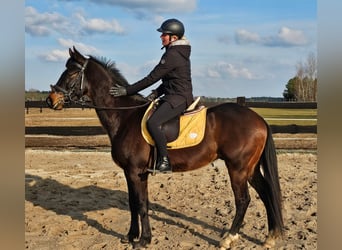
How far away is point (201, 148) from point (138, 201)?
101cm

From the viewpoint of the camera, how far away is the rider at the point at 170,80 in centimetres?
450

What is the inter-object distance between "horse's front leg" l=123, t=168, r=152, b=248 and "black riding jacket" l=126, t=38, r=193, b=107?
98cm

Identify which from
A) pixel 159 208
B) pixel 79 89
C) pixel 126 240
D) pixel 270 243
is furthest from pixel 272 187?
pixel 79 89

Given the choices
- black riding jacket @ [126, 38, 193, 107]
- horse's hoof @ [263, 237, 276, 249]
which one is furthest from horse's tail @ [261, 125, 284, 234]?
black riding jacket @ [126, 38, 193, 107]

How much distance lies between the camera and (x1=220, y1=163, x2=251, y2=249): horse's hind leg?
4.64 meters

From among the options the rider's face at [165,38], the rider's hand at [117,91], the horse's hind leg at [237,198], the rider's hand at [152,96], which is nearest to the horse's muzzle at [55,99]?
the rider's hand at [117,91]

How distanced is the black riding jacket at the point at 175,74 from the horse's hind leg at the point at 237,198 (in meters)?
1.04

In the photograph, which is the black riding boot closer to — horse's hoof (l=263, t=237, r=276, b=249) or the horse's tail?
the horse's tail

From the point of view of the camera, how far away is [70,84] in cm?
482

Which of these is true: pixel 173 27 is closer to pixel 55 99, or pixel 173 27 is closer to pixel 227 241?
pixel 55 99

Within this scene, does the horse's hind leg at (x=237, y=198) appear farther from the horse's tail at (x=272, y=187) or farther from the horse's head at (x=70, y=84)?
the horse's head at (x=70, y=84)

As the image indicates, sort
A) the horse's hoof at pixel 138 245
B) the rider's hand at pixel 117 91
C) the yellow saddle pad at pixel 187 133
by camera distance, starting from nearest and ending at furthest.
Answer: the yellow saddle pad at pixel 187 133 → the horse's hoof at pixel 138 245 → the rider's hand at pixel 117 91

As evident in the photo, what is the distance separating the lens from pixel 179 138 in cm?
461
